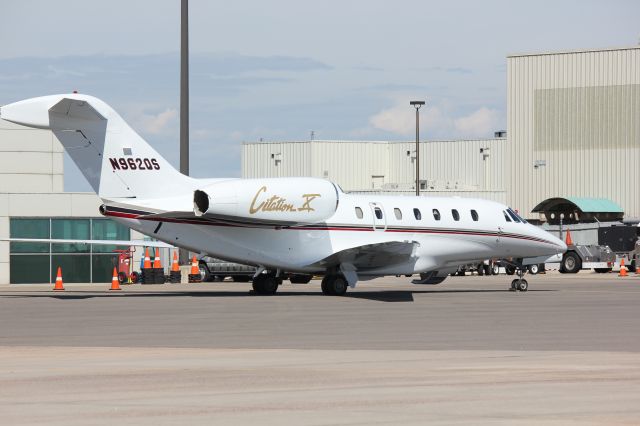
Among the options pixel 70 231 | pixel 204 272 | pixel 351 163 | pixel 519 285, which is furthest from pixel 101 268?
pixel 351 163

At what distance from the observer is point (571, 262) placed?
56.0 metres

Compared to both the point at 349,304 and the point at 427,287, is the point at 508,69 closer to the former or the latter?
the point at 427,287

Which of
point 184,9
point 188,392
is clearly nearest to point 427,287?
point 184,9

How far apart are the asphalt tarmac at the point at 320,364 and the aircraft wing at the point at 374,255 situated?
15.9ft

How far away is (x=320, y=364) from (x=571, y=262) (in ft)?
144

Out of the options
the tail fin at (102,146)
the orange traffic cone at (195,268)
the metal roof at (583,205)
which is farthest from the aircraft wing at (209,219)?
the metal roof at (583,205)

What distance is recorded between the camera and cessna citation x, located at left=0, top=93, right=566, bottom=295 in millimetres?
29078

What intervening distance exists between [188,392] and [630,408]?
4192 millimetres

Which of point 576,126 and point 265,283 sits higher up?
point 576,126

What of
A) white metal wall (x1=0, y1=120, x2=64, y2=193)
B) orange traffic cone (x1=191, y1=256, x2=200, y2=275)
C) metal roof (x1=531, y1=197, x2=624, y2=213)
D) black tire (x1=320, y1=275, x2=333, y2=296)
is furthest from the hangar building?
black tire (x1=320, y1=275, x2=333, y2=296)

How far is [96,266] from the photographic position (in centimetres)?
5388

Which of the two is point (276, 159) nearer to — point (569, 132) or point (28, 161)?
point (569, 132)

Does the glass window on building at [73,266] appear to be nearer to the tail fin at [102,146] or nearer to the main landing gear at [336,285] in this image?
the main landing gear at [336,285]

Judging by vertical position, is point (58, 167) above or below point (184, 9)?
below
